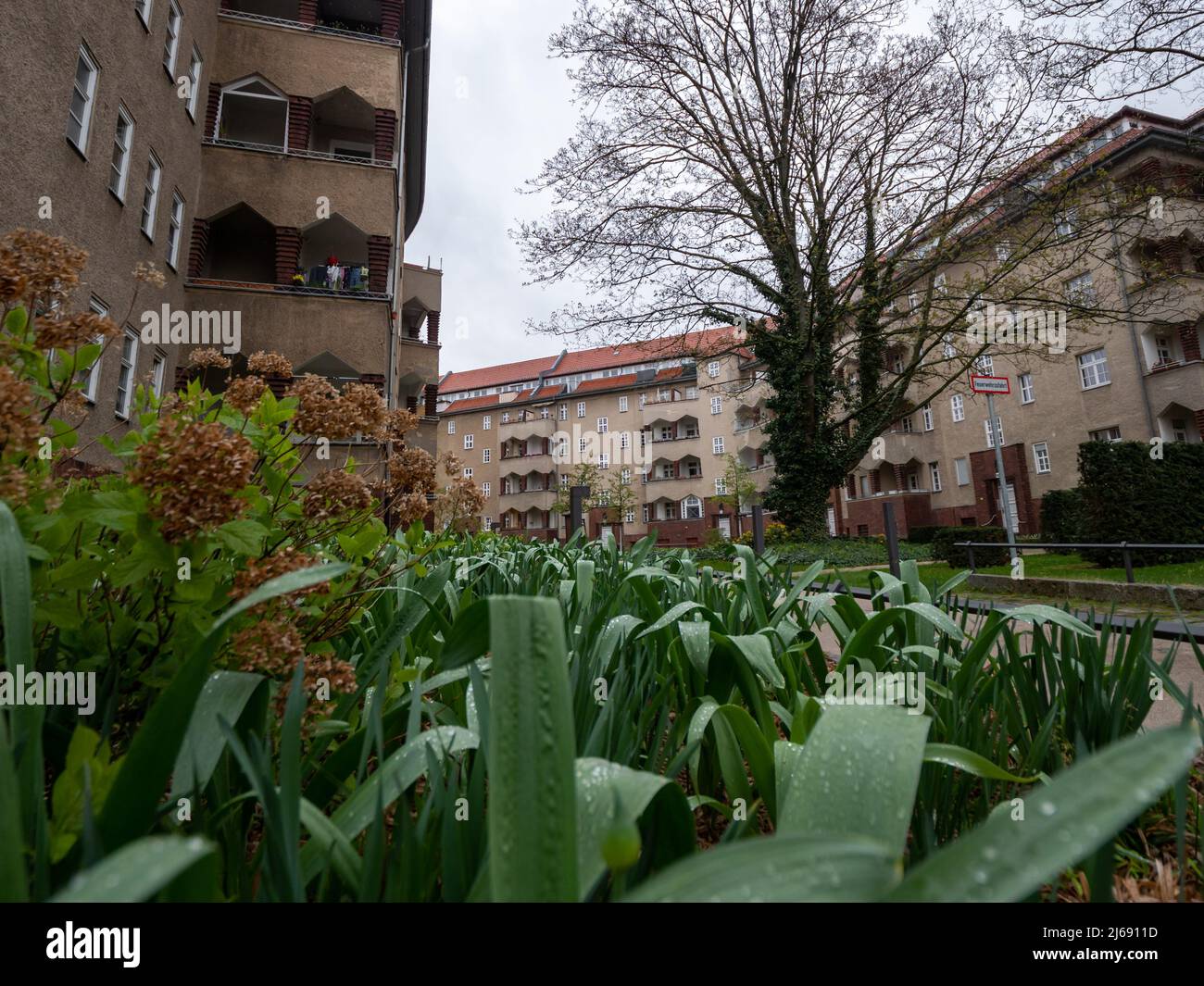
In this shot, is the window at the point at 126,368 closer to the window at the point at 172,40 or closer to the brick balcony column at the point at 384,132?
the window at the point at 172,40

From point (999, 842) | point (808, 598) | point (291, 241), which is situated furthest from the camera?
point (291, 241)

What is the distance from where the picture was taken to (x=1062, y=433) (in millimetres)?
24781

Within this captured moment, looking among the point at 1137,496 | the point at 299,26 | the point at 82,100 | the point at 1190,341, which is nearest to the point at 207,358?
the point at 82,100

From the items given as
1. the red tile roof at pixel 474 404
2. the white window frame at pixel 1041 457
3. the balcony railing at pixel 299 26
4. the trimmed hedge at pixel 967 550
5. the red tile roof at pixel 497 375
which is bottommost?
the trimmed hedge at pixel 967 550

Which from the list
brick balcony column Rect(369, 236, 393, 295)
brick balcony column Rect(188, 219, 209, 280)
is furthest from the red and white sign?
brick balcony column Rect(188, 219, 209, 280)

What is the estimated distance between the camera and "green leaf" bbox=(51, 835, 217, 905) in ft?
1.08

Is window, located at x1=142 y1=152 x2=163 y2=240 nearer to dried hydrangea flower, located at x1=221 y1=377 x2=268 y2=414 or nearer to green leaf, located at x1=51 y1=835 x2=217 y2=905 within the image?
dried hydrangea flower, located at x1=221 y1=377 x2=268 y2=414

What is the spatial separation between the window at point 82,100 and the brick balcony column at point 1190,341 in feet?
95.6

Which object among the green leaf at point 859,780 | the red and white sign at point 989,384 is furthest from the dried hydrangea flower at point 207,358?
the red and white sign at point 989,384

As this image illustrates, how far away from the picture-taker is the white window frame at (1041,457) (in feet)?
83.5

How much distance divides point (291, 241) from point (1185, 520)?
17.8m

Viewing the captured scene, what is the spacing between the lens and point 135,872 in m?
0.35
